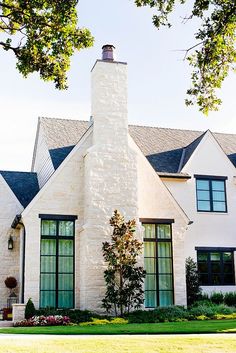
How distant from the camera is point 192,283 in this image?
23.9m

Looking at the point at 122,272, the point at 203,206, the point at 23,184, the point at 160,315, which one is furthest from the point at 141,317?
the point at 23,184

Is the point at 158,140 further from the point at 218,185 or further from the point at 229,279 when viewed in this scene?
the point at 229,279

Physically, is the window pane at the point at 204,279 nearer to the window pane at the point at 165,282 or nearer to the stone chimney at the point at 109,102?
the window pane at the point at 165,282

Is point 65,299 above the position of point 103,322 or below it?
above

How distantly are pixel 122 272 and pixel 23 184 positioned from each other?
807cm

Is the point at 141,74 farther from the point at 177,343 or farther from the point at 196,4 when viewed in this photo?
the point at 177,343

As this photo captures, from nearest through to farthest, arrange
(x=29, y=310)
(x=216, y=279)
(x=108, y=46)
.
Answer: (x=29, y=310), (x=108, y=46), (x=216, y=279)

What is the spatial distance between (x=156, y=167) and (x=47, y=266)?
26.9 ft

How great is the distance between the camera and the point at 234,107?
52.9 ft

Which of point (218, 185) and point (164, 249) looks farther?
point (218, 185)

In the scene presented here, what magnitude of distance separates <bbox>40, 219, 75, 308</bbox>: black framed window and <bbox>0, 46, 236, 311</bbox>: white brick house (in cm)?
4

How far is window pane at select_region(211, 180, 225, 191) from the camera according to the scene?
2692 centimetres

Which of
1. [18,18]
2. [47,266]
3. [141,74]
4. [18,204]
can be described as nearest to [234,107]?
[141,74]

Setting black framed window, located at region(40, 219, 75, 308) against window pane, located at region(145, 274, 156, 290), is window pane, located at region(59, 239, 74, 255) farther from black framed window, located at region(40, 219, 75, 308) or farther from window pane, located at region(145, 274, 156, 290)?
window pane, located at region(145, 274, 156, 290)
